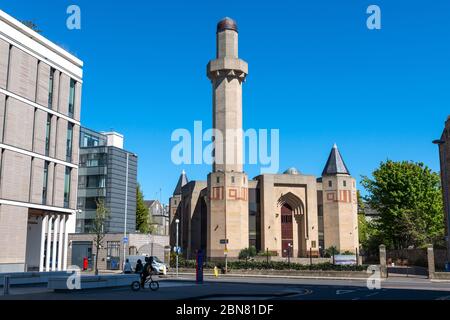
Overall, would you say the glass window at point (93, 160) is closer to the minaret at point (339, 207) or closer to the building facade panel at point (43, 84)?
the minaret at point (339, 207)

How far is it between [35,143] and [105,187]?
1526 inches

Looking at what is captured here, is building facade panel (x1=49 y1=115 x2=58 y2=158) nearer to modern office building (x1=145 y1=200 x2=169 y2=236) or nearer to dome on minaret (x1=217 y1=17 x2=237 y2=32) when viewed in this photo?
dome on minaret (x1=217 y1=17 x2=237 y2=32)

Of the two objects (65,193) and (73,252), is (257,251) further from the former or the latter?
(65,193)

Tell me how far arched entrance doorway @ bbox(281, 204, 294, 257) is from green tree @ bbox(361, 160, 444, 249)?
43.4 feet

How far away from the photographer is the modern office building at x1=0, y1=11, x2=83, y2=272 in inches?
1405

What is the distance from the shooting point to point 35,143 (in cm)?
3856

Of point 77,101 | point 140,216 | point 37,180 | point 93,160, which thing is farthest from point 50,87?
point 140,216

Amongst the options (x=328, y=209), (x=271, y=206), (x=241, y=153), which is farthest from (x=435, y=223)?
(x=241, y=153)

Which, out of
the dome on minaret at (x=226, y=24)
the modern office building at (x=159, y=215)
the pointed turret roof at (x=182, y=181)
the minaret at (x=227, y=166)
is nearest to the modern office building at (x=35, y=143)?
the minaret at (x=227, y=166)

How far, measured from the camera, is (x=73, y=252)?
204ft

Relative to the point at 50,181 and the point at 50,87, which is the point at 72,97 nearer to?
the point at 50,87

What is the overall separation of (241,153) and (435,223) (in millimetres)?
26092

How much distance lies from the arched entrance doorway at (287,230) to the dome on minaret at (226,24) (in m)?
27.3

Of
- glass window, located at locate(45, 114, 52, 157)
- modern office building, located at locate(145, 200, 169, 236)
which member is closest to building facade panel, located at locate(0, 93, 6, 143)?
glass window, located at locate(45, 114, 52, 157)
